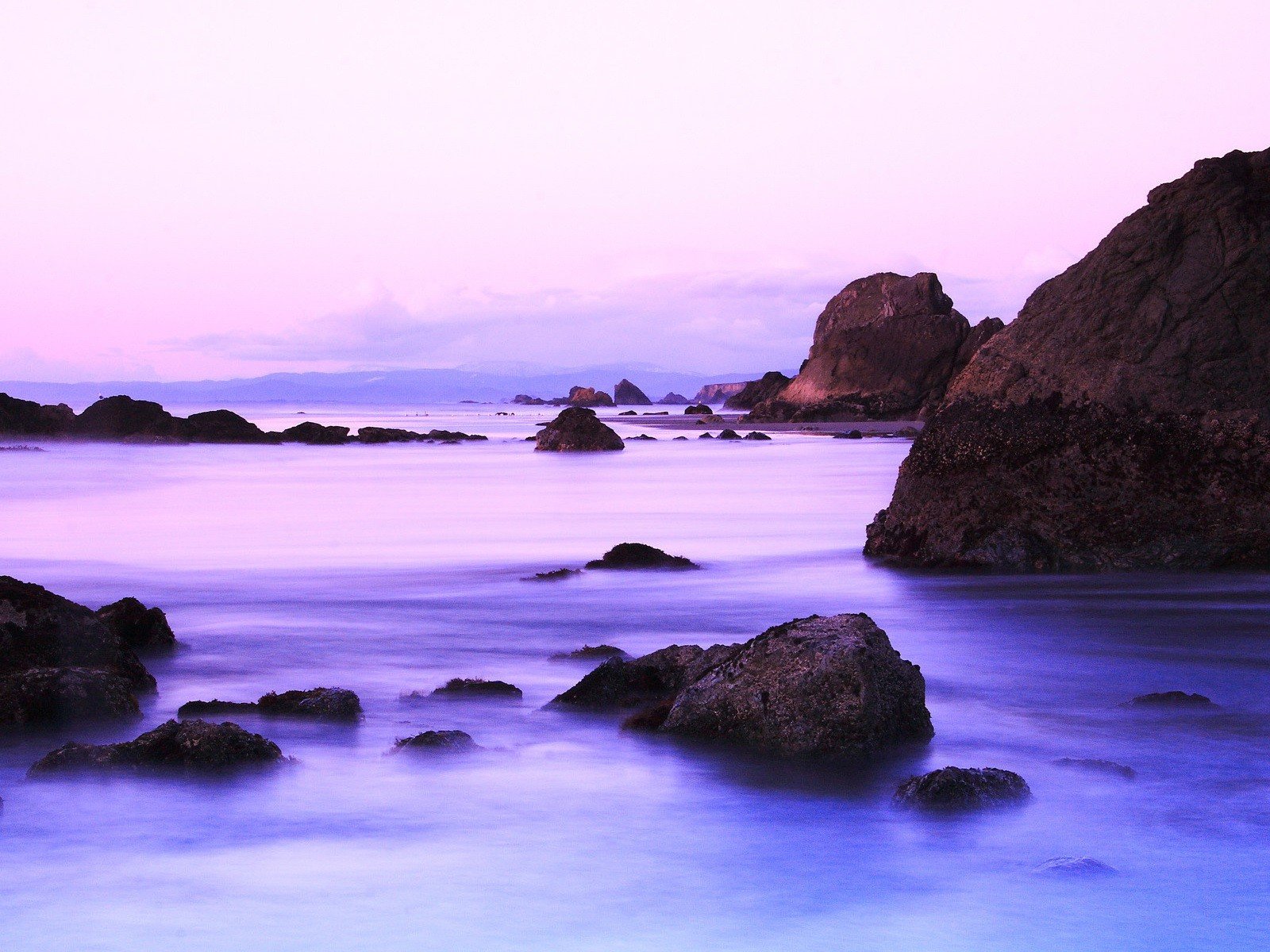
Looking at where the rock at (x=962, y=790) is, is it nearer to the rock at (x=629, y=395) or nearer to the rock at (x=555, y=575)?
the rock at (x=555, y=575)

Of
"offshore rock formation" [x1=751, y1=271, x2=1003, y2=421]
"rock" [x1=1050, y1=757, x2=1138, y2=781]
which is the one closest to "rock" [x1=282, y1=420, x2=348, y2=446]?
"offshore rock formation" [x1=751, y1=271, x2=1003, y2=421]

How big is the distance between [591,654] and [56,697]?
121 inches

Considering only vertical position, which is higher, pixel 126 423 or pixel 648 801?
pixel 126 423

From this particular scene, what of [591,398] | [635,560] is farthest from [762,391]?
[635,560]

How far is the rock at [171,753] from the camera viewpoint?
561cm

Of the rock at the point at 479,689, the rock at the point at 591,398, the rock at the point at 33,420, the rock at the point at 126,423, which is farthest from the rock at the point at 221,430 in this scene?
the rock at the point at 591,398

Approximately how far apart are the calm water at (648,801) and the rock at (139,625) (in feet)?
0.55

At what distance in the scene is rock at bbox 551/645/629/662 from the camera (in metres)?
8.23

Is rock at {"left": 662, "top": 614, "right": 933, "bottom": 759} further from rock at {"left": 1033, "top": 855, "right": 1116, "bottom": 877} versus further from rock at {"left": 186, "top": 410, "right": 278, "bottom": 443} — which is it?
rock at {"left": 186, "top": 410, "right": 278, "bottom": 443}

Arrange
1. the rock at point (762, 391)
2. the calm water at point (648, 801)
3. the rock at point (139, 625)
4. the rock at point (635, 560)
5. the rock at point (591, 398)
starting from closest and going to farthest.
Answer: the calm water at point (648, 801) < the rock at point (139, 625) < the rock at point (635, 560) < the rock at point (762, 391) < the rock at point (591, 398)

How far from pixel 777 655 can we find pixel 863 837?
109 centimetres

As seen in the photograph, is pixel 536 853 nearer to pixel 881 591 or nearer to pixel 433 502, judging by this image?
pixel 881 591

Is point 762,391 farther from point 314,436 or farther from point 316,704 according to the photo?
point 316,704

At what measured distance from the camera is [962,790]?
520cm
